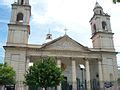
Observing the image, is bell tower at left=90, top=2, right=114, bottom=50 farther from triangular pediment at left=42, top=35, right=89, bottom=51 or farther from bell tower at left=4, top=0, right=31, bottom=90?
bell tower at left=4, top=0, right=31, bottom=90

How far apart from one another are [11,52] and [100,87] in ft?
55.9

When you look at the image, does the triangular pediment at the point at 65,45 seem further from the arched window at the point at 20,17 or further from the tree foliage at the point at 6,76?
the tree foliage at the point at 6,76

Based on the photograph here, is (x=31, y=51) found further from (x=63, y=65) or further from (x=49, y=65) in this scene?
(x=49, y=65)

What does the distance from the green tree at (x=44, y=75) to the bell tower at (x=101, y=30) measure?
16258mm

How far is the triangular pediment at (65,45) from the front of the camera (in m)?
37.5

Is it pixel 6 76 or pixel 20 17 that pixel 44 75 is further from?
pixel 20 17

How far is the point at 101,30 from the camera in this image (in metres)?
41.1

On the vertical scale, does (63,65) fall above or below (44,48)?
below

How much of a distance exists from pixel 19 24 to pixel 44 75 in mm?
15205

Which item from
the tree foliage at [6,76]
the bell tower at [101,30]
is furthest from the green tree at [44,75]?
the bell tower at [101,30]

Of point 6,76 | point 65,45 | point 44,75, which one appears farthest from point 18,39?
point 44,75

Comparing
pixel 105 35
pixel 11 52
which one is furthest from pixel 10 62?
pixel 105 35

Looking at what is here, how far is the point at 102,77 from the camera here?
37.0 meters

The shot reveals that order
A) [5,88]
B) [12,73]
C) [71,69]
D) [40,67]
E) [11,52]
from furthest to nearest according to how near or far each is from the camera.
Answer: [71,69], [11,52], [5,88], [12,73], [40,67]
